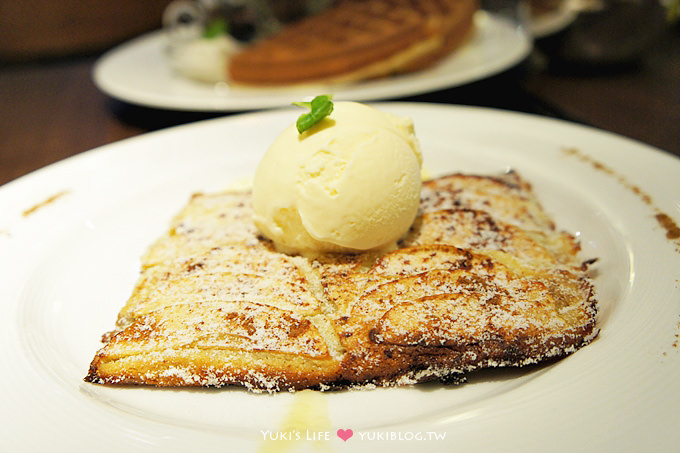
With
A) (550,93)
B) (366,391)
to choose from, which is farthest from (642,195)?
(550,93)

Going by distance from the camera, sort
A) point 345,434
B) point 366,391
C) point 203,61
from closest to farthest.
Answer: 1. point 345,434
2. point 366,391
3. point 203,61

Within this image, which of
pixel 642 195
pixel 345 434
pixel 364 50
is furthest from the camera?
pixel 364 50

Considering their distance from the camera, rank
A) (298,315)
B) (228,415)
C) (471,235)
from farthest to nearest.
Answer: (471,235) → (298,315) → (228,415)

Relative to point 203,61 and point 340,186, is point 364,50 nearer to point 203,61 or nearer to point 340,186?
point 203,61

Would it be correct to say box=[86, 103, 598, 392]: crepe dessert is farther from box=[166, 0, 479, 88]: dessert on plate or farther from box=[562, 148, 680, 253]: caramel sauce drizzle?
box=[166, 0, 479, 88]: dessert on plate

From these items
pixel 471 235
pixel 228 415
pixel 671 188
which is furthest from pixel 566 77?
pixel 228 415

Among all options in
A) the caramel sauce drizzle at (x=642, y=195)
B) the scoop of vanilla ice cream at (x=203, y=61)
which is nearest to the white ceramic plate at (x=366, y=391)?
the caramel sauce drizzle at (x=642, y=195)

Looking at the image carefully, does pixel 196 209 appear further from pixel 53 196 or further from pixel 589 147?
pixel 589 147

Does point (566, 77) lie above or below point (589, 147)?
below
